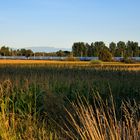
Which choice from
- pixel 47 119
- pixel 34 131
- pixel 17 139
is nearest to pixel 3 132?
pixel 17 139

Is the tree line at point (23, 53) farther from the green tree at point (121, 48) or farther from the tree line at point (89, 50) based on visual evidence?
the green tree at point (121, 48)

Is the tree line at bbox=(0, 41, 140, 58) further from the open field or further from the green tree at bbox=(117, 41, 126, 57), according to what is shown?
the open field

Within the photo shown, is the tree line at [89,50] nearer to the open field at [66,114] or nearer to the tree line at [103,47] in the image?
the tree line at [103,47]

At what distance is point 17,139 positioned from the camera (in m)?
5.56

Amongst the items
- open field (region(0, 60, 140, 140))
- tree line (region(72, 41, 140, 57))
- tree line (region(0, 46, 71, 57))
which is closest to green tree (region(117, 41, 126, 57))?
tree line (region(72, 41, 140, 57))

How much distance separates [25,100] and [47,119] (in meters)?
1.06

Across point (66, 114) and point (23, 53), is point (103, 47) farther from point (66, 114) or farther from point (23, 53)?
point (66, 114)

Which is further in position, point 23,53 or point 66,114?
point 23,53

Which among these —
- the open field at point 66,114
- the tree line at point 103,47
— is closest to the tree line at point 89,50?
the tree line at point 103,47

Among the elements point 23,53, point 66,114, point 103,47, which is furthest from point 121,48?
point 66,114

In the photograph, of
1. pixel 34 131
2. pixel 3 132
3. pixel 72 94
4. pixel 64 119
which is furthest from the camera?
pixel 72 94

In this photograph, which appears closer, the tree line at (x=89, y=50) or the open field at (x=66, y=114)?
the open field at (x=66, y=114)

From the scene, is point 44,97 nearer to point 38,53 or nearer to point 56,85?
point 56,85

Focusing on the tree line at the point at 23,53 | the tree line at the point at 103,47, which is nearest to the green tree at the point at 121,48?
the tree line at the point at 103,47
